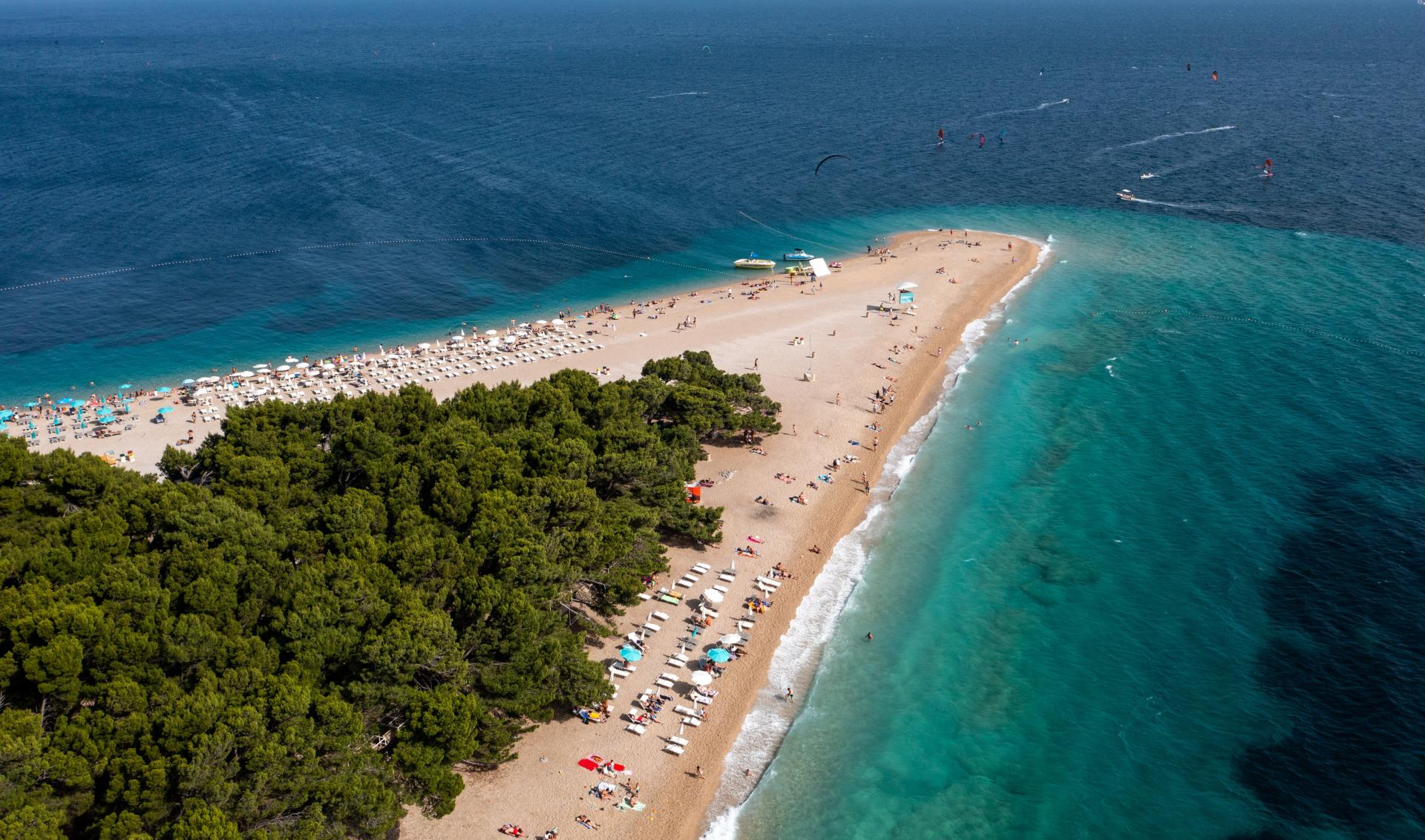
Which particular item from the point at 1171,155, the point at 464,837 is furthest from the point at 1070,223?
the point at 464,837

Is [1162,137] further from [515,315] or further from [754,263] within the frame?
[515,315]

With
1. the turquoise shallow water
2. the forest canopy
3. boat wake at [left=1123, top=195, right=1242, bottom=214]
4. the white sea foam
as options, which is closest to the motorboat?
the turquoise shallow water

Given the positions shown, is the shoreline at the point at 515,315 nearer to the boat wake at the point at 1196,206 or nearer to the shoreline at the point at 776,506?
the shoreline at the point at 776,506

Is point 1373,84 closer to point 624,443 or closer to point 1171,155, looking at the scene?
point 1171,155

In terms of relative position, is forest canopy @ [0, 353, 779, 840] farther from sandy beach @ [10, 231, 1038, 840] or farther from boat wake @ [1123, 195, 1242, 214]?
boat wake @ [1123, 195, 1242, 214]

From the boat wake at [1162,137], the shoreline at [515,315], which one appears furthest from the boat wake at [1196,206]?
the shoreline at [515,315]

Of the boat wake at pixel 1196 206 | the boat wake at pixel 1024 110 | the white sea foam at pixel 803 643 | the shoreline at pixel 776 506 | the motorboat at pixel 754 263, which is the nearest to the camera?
the shoreline at pixel 776 506

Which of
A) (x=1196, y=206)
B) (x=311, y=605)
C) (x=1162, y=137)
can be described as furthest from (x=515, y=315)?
(x=1162, y=137)
